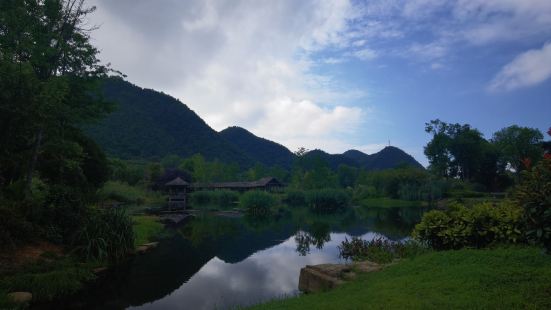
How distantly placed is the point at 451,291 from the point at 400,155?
167826mm

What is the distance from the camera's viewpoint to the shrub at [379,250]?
12.5m

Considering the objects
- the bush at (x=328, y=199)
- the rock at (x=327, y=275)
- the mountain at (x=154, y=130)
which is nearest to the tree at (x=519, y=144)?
the bush at (x=328, y=199)

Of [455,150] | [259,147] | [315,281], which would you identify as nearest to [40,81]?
[315,281]

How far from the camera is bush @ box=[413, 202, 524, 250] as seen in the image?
7789mm

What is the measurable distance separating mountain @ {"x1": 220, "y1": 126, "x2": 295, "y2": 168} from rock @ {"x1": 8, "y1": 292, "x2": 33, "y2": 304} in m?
118

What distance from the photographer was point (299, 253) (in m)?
17.4

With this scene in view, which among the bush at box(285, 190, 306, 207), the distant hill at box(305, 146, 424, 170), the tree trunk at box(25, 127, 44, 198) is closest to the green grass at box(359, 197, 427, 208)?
the bush at box(285, 190, 306, 207)

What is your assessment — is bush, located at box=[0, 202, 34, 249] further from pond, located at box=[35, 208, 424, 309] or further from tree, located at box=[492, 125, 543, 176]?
tree, located at box=[492, 125, 543, 176]

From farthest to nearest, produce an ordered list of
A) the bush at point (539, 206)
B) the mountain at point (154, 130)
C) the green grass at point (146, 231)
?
A: the mountain at point (154, 130)
the green grass at point (146, 231)
the bush at point (539, 206)

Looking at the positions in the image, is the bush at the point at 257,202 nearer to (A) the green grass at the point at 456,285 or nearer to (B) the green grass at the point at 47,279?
(B) the green grass at the point at 47,279

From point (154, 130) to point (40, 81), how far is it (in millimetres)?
81636

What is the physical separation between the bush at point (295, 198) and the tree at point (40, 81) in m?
41.6

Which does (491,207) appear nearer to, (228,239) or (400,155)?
(228,239)

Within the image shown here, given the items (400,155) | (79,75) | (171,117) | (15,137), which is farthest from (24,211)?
(400,155)
